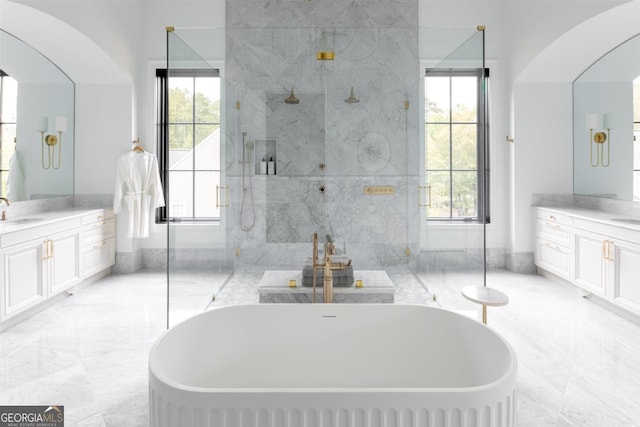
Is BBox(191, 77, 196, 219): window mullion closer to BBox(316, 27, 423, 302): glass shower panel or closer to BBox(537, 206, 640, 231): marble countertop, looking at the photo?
BBox(316, 27, 423, 302): glass shower panel

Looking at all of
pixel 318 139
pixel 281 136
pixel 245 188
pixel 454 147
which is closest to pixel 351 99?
pixel 318 139

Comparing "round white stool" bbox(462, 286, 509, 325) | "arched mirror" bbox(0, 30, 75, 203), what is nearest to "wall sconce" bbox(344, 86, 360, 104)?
"round white stool" bbox(462, 286, 509, 325)

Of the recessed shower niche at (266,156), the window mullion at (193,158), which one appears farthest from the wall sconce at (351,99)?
the window mullion at (193,158)

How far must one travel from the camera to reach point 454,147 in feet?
10.2

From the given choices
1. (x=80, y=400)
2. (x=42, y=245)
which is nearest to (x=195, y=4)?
(x=42, y=245)

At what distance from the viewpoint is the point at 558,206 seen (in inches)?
182

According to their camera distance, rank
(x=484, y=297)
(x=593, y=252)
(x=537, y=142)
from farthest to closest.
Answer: (x=537, y=142) → (x=593, y=252) → (x=484, y=297)

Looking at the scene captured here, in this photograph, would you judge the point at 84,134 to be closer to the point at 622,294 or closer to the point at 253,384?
the point at 253,384

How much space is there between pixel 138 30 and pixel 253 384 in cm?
445

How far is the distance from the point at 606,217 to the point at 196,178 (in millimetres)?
3550

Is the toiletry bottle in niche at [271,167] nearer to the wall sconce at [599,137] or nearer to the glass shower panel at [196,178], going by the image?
the glass shower panel at [196,178]

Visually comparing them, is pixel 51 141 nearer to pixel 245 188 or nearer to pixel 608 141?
pixel 245 188

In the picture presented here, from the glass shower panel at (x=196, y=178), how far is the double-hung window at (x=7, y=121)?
1780mm

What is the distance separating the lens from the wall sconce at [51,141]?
4046 mm
